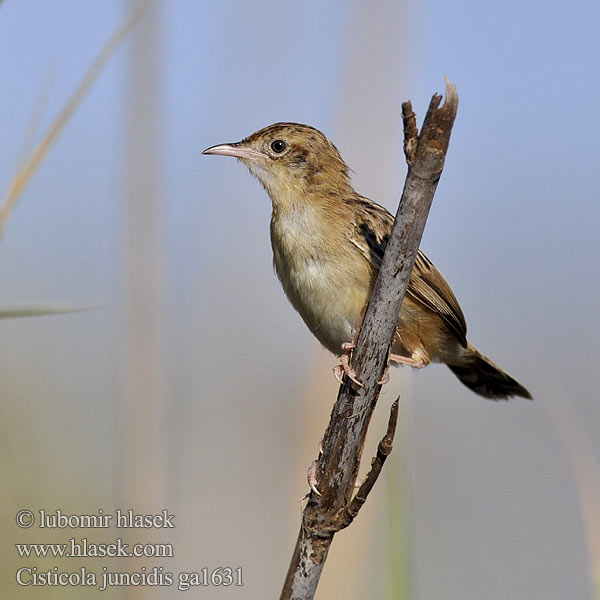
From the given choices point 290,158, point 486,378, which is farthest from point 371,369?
point 486,378

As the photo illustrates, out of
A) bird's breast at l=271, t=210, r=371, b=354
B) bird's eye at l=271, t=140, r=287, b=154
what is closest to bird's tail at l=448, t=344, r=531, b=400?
bird's breast at l=271, t=210, r=371, b=354

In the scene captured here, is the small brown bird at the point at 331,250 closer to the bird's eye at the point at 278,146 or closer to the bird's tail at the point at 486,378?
the bird's eye at the point at 278,146

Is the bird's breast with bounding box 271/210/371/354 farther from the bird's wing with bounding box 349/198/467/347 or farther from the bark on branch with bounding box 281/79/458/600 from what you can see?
the bark on branch with bounding box 281/79/458/600

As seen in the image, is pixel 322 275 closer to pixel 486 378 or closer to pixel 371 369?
pixel 371 369

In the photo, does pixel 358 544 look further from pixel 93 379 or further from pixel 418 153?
pixel 93 379

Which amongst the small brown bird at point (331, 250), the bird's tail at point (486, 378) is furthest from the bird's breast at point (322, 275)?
the bird's tail at point (486, 378)

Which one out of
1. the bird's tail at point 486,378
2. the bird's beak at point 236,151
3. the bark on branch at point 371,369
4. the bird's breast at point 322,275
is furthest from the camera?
the bird's tail at point 486,378

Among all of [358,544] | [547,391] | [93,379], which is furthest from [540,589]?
[547,391]
